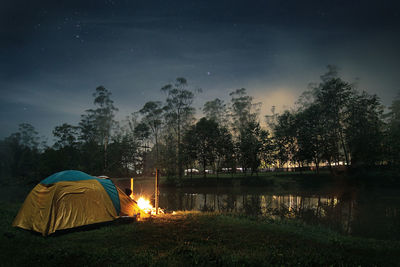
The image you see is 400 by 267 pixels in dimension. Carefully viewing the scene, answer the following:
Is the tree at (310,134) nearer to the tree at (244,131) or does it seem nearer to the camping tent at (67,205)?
the tree at (244,131)

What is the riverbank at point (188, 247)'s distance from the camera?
6750mm

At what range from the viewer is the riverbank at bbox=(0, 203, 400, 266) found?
6.75m

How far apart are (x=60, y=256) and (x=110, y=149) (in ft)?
185

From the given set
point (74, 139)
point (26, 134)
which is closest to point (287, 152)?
point (74, 139)

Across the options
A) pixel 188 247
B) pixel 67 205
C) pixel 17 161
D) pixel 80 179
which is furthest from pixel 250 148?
pixel 17 161

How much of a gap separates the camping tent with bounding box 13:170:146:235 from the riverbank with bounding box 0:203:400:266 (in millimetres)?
442

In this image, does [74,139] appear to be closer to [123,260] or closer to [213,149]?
[213,149]

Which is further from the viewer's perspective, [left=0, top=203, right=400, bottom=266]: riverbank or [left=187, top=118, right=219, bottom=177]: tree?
[left=187, top=118, right=219, bottom=177]: tree

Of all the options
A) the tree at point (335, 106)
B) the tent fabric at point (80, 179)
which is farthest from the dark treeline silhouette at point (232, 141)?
the tent fabric at point (80, 179)

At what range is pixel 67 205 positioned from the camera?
34.1 ft

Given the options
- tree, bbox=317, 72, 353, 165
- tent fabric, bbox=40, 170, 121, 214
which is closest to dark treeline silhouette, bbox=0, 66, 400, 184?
tree, bbox=317, 72, 353, 165

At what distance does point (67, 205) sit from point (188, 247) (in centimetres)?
631

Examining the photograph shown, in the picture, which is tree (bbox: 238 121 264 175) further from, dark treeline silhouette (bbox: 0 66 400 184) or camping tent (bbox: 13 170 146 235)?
camping tent (bbox: 13 170 146 235)

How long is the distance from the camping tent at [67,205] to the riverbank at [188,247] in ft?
1.45
